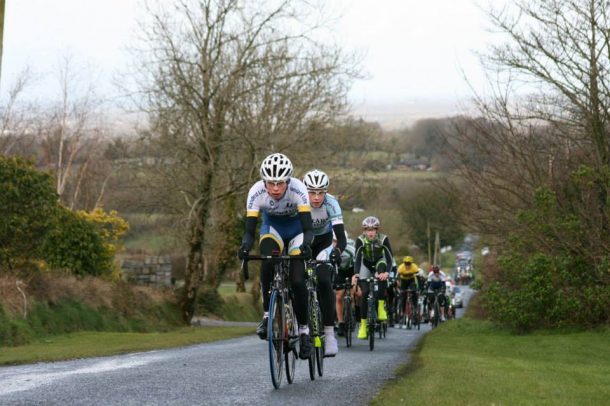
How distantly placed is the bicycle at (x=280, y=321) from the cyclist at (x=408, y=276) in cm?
1767

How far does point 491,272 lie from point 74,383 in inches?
1098

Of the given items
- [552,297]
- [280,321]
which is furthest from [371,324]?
[552,297]

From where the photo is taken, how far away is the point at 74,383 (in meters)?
11.6

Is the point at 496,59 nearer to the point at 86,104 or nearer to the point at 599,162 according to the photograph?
the point at 599,162

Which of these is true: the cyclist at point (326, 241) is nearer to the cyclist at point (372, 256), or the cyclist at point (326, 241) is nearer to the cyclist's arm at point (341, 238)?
the cyclist's arm at point (341, 238)

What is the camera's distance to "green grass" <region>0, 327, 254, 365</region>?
18.6m

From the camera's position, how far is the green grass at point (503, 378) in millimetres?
11133

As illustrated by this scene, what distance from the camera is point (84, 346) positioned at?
23.3 meters

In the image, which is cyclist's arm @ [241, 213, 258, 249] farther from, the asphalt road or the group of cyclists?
the asphalt road

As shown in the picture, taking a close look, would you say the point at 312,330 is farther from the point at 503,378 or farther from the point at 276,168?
the point at 503,378

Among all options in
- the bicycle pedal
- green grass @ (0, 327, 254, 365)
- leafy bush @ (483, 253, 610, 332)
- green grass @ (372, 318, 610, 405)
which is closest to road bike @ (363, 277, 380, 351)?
green grass @ (372, 318, 610, 405)

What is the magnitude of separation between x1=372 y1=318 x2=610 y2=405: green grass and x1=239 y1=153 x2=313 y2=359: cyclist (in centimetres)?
140

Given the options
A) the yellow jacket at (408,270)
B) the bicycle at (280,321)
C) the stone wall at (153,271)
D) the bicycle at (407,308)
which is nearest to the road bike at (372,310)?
the bicycle at (280,321)

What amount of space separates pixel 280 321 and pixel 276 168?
1.61m
